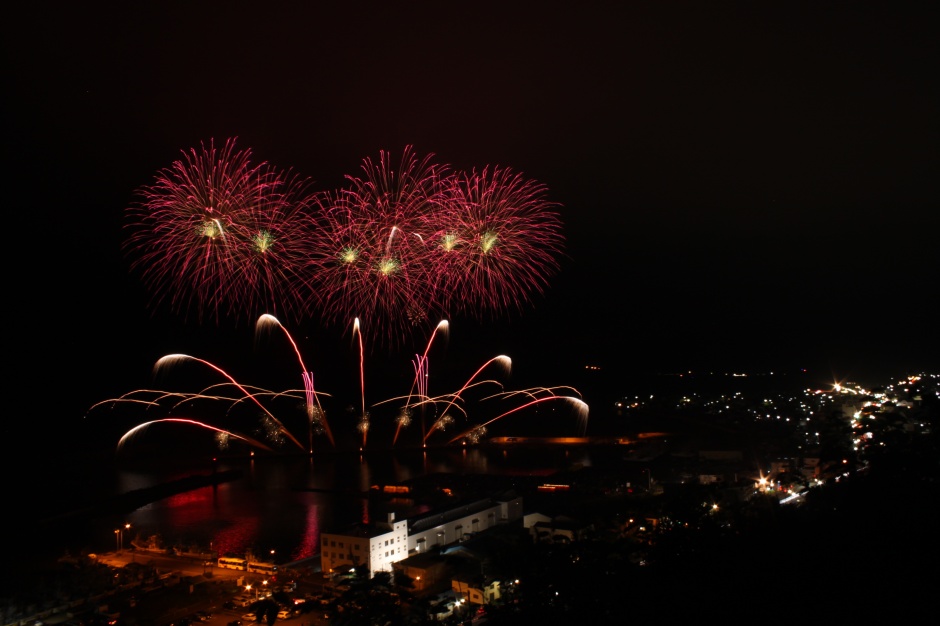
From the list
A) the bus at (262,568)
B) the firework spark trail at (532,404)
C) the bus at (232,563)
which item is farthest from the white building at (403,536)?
the firework spark trail at (532,404)

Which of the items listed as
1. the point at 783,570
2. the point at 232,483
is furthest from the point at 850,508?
the point at 232,483

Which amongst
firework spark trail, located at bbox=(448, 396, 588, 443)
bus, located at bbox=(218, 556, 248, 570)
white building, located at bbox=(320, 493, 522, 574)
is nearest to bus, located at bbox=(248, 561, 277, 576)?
bus, located at bbox=(218, 556, 248, 570)

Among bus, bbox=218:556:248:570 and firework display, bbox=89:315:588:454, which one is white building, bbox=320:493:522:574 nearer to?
bus, bbox=218:556:248:570

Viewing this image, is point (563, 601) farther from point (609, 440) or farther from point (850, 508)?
point (609, 440)

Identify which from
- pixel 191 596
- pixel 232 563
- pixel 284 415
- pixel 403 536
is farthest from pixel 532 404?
pixel 191 596

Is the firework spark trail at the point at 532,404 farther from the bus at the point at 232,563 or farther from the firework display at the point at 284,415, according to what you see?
the bus at the point at 232,563
